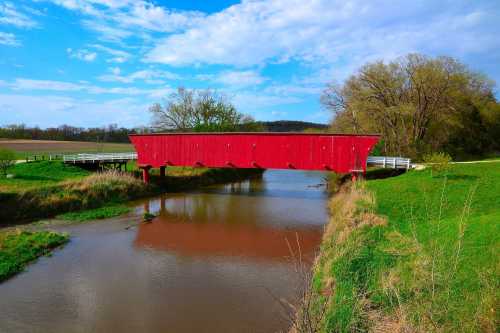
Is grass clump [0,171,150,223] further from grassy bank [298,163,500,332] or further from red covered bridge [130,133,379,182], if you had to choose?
grassy bank [298,163,500,332]

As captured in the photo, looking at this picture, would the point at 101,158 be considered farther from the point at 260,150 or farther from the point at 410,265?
the point at 410,265

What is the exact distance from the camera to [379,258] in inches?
336

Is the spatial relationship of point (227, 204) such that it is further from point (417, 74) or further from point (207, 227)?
point (417, 74)

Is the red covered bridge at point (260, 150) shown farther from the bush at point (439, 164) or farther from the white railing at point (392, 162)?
the bush at point (439, 164)

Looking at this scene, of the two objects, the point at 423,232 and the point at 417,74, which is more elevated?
the point at 417,74

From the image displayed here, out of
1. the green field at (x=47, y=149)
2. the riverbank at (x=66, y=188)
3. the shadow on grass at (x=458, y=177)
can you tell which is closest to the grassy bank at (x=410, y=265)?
the shadow on grass at (x=458, y=177)

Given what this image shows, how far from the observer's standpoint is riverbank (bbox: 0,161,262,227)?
18.1 metres

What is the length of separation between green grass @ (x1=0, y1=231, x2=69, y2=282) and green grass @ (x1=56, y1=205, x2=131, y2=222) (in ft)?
10.7

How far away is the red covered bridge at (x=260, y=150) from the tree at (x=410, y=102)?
408 inches

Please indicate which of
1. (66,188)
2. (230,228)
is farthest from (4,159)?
(230,228)

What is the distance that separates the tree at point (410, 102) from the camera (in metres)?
30.2

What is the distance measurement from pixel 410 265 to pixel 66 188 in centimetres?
1908

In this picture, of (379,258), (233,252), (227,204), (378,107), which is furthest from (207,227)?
(378,107)

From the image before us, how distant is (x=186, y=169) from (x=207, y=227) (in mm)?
14971
